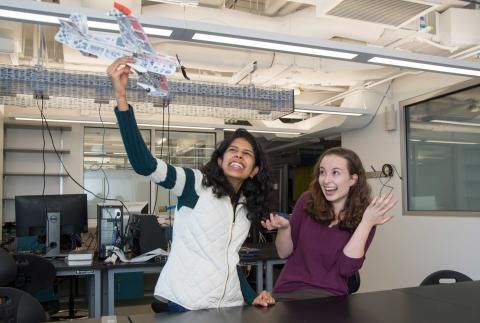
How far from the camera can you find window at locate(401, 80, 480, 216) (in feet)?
14.1

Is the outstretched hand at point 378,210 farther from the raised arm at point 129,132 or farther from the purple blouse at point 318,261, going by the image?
the raised arm at point 129,132

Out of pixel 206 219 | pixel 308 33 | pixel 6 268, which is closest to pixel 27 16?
pixel 6 268

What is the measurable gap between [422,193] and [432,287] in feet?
10.3

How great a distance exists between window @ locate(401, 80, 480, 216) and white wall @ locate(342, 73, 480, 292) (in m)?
0.11

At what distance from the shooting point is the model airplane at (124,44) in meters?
1.20

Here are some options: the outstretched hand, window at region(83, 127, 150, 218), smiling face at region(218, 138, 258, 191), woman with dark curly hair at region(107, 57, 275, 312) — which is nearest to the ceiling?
smiling face at region(218, 138, 258, 191)

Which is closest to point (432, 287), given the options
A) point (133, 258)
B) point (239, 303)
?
point (239, 303)

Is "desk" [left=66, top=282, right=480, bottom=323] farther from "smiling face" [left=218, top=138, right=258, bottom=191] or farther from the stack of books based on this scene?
the stack of books

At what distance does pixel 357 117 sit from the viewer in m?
5.68

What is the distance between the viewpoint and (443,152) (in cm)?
465

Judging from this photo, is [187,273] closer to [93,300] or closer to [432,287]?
[432,287]

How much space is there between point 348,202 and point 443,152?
10.2 ft

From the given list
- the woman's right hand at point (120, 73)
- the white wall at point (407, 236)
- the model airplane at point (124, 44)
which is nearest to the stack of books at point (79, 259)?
the woman's right hand at point (120, 73)

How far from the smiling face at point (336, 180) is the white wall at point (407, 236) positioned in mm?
2715
